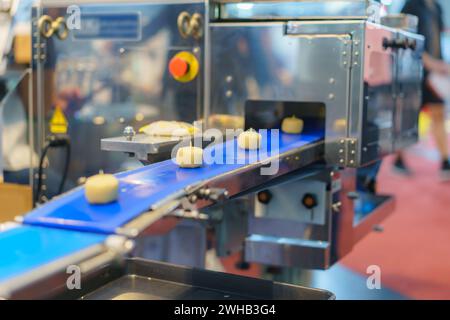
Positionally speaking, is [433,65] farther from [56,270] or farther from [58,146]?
[56,270]

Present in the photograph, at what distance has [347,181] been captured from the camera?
2.12 meters

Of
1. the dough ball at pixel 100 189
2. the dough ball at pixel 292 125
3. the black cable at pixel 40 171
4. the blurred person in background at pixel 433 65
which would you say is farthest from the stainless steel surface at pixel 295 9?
the blurred person in background at pixel 433 65

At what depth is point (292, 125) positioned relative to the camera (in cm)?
189

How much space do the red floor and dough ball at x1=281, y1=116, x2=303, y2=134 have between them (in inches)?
58.4

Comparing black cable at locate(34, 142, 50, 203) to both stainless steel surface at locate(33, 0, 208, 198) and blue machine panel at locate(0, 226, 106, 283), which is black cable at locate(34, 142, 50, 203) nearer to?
stainless steel surface at locate(33, 0, 208, 198)

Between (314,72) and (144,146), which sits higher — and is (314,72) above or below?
above

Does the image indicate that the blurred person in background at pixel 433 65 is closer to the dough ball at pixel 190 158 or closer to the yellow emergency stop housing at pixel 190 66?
the yellow emergency stop housing at pixel 190 66

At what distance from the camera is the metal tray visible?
146cm

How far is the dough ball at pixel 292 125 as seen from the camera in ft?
6.21

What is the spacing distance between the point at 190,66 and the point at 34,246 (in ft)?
3.56

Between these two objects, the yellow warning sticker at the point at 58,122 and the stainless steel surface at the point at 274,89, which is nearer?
the stainless steel surface at the point at 274,89

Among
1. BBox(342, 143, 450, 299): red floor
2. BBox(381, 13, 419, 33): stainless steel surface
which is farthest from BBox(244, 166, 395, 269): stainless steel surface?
BBox(342, 143, 450, 299): red floor

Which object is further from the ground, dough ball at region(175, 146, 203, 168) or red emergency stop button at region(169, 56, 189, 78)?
red emergency stop button at region(169, 56, 189, 78)

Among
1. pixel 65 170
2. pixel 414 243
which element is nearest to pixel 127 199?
pixel 65 170
